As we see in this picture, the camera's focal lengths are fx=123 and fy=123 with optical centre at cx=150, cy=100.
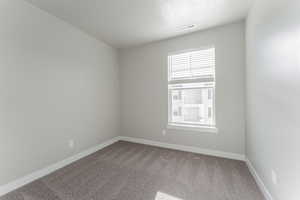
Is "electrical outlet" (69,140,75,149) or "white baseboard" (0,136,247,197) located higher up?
"electrical outlet" (69,140,75,149)

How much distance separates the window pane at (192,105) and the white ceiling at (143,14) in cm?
126

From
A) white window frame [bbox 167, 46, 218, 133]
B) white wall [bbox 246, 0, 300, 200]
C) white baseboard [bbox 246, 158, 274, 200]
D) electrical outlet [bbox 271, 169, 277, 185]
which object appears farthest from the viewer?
white window frame [bbox 167, 46, 218, 133]

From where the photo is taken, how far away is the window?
103 inches

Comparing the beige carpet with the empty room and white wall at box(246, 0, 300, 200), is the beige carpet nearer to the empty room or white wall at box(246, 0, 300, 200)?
the empty room

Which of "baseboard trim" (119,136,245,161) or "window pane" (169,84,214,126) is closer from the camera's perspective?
"baseboard trim" (119,136,245,161)

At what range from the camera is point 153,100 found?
125 inches

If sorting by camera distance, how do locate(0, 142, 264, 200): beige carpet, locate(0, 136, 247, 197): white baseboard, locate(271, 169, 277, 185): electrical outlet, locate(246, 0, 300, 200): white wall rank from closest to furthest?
1. locate(246, 0, 300, 200): white wall
2. locate(271, 169, 277, 185): electrical outlet
3. locate(0, 142, 264, 200): beige carpet
4. locate(0, 136, 247, 197): white baseboard

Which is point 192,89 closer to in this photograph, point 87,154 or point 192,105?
point 192,105

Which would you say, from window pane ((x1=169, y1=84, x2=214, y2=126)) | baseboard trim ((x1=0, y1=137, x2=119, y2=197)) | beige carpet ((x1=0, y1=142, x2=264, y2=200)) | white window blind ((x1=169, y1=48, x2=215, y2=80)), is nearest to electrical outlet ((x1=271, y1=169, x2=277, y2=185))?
beige carpet ((x1=0, y1=142, x2=264, y2=200))

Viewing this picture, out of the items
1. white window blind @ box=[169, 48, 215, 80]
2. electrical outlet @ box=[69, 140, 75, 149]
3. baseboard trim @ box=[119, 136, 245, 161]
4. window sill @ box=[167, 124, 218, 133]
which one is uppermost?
white window blind @ box=[169, 48, 215, 80]

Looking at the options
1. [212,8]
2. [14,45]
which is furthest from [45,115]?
[212,8]

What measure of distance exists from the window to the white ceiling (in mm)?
552

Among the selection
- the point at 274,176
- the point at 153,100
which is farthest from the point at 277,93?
the point at 153,100

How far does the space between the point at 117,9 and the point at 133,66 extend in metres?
1.53
